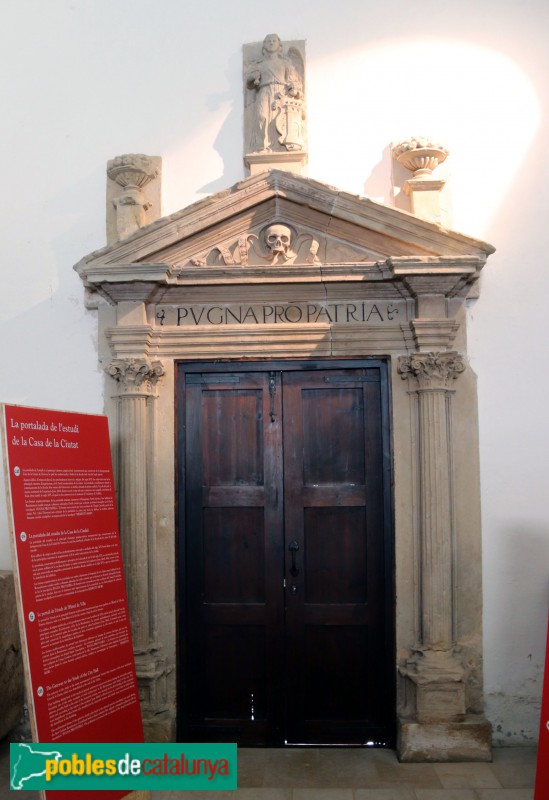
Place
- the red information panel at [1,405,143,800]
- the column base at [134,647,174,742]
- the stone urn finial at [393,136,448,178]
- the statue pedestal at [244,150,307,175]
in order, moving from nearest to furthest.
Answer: the red information panel at [1,405,143,800] < the column base at [134,647,174,742] < the stone urn finial at [393,136,448,178] < the statue pedestal at [244,150,307,175]

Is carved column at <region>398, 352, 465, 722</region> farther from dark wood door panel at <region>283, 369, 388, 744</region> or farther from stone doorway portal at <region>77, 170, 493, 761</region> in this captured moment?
dark wood door panel at <region>283, 369, 388, 744</region>

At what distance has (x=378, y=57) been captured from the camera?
4.51m

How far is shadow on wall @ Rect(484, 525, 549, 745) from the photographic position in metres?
4.18

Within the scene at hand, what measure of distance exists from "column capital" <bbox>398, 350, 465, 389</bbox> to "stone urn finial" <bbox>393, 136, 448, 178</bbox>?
3.54ft

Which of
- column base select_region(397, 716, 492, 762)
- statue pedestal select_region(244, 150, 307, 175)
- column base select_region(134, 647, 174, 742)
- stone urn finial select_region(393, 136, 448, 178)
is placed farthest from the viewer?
statue pedestal select_region(244, 150, 307, 175)

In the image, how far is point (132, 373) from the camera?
427 cm

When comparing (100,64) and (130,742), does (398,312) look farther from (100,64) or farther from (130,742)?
(130,742)

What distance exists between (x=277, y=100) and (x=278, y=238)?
90 centimetres

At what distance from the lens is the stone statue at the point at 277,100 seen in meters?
4.46

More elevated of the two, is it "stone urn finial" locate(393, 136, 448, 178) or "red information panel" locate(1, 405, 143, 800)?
"stone urn finial" locate(393, 136, 448, 178)

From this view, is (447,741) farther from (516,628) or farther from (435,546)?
(435,546)

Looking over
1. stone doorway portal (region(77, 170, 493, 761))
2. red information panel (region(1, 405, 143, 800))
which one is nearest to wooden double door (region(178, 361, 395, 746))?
stone doorway portal (region(77, 170, 493, 761))

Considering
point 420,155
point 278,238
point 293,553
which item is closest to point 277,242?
point 278,238

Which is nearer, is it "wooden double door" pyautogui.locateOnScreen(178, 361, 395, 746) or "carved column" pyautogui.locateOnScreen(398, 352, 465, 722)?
"carved column" pyautogui.locateOnScreen(398, 352, 465, 722)
